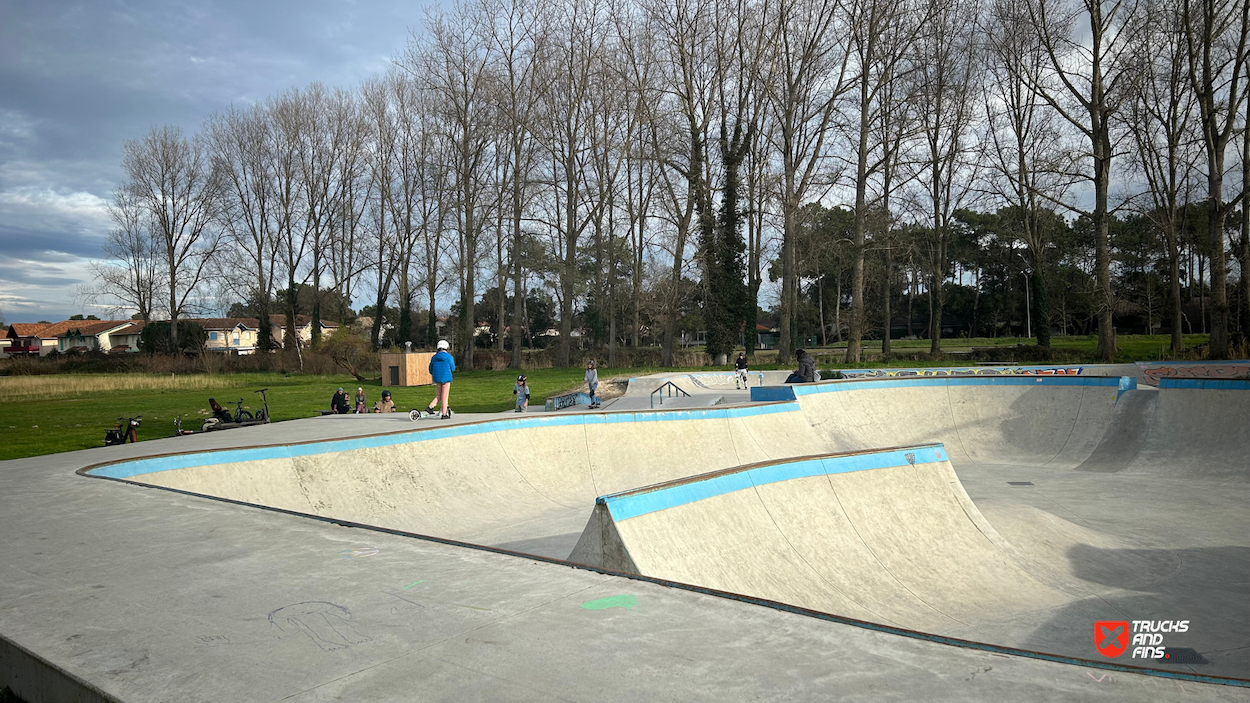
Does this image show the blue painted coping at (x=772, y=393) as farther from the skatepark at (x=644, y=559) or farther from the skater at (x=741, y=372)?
the skater at (x=741, y=372)

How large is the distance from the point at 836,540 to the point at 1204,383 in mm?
10715

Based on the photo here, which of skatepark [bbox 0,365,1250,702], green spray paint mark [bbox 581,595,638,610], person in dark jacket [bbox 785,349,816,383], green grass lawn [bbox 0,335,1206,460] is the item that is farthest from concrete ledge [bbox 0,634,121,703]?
person in dark jacket [bbox 785,349,816,383]

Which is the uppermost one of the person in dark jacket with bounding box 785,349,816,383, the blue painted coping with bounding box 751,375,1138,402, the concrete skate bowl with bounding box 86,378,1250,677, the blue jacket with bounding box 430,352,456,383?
the blue jacket with bounding box 430,352,456,383

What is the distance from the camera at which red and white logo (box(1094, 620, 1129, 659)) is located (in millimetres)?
5207

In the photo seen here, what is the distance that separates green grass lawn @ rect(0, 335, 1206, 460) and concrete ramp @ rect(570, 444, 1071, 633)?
445 inches

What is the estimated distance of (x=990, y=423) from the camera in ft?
49.8

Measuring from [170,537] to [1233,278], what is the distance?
6284cm

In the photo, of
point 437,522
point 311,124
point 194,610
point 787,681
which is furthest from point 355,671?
point 311,124

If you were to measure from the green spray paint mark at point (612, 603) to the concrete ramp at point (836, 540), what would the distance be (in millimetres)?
1287

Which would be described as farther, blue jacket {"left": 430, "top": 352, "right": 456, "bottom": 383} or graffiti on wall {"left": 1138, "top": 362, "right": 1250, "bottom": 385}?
graffiti on wall {"left": 1138, "top": 362, "right": 1250, "bottom": 385}

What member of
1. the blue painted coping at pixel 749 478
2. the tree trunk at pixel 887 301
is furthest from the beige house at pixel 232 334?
Result: the blue painted coping at pixel 749 478

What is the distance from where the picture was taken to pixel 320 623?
317 centimetres

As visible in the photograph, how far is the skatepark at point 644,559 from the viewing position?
2602 millimetres
